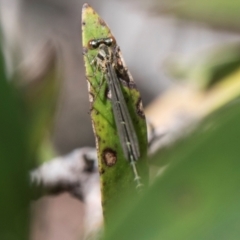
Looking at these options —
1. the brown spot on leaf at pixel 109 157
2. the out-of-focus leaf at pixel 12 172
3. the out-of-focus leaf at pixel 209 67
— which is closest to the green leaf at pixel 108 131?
the brown spot on leaf at pixel 109 157

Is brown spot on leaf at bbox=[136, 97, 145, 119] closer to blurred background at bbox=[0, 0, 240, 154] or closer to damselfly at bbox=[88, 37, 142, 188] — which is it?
damselfly at bbox=[88, 37, 142, 188]

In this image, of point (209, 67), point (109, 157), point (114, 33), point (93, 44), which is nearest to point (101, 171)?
point (109, 157)

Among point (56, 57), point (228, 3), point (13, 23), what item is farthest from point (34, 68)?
point (13, 23)

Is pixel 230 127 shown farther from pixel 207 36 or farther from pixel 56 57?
pixel 207 36

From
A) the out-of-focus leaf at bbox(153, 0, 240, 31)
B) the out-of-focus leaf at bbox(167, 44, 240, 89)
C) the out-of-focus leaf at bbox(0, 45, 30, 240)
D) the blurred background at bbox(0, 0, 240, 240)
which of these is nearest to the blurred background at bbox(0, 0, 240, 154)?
the blurred background at bbox(0, 0, 240, 240)

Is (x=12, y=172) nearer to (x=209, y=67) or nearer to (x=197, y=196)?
(x=197, y=196)
